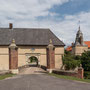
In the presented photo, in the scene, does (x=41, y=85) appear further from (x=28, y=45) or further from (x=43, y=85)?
(x=28, y=45)

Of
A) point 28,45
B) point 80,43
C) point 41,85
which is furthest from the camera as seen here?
point 80,43

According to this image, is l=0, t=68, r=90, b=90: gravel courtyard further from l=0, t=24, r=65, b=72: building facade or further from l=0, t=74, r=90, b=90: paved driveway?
l=0, t=24, r=65, b=72: building facade

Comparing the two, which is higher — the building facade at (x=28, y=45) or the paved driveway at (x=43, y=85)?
the building facade at (x=28, y=45)

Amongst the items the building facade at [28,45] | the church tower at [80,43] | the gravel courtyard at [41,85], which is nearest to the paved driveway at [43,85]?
the gravel courtyard at [41,85]

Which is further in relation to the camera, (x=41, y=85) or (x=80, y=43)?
(x=80, y=43)

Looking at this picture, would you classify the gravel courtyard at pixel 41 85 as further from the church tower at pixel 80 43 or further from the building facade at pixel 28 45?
the church tower at pixel 80 43

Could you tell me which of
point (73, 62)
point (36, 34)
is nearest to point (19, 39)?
point (36, 34)

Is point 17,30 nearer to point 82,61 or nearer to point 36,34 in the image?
point 36,34

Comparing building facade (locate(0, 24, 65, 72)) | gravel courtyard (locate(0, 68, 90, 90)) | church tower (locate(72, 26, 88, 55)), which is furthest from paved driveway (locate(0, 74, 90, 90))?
church tower (locate(72, 26, 88, 55))

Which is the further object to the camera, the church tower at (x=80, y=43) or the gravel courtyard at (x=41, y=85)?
the church tower at (x=80, y=43)

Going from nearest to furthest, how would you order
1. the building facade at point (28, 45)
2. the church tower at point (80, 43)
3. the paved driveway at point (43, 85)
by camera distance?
1. the paved driveway at point (43, 85)
2. the building facade at point (28, 45)
3. the church tower at point (80, 43)

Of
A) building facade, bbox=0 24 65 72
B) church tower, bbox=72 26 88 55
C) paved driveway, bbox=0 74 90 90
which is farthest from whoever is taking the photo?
church tower, bbox=72 26 88 55

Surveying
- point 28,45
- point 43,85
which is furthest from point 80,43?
point 43,85

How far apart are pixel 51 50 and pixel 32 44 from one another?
34.1 ft
